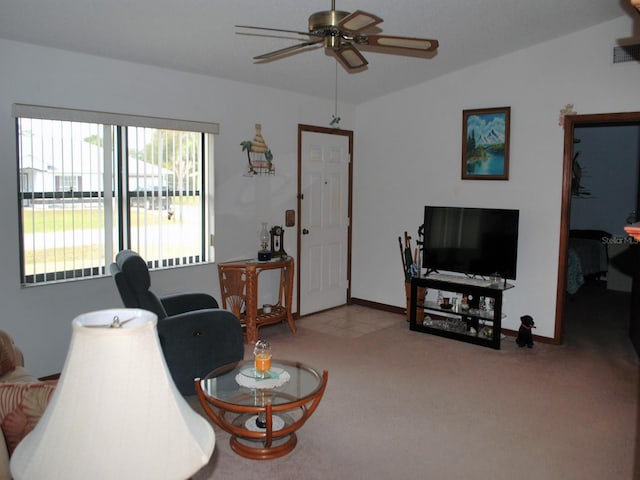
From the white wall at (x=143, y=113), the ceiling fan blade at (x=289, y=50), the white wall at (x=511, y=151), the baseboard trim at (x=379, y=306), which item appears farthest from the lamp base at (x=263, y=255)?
the ceiling fan blade at (x=289, y=50)

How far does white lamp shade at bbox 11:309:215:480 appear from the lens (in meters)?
1.09

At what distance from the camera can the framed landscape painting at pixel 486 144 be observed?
543 centimetres

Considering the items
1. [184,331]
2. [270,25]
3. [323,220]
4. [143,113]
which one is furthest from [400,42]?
[323,220]

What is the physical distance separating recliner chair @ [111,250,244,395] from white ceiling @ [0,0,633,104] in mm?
1519

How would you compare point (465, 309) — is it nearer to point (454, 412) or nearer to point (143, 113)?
point (454, 412)

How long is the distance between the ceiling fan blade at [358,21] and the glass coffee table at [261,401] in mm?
1841

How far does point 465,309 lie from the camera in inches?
211

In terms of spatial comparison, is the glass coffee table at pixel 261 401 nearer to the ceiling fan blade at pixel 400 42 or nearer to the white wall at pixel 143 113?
the white wall at pixel 143 113

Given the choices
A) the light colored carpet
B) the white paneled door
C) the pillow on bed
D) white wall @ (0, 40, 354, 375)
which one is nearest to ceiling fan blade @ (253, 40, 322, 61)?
white wall @ (0, 40, 354, 375)

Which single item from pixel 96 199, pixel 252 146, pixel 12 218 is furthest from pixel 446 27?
pixel 12 218

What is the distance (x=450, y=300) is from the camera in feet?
19.0

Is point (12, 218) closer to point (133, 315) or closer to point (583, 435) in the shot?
point (133, 315)

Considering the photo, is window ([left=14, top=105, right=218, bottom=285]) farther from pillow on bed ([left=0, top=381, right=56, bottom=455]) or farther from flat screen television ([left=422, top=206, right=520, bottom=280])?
pillow on bed ([left=0, top=381, right=56, bottom=455])

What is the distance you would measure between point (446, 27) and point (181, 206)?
267 centimetres
